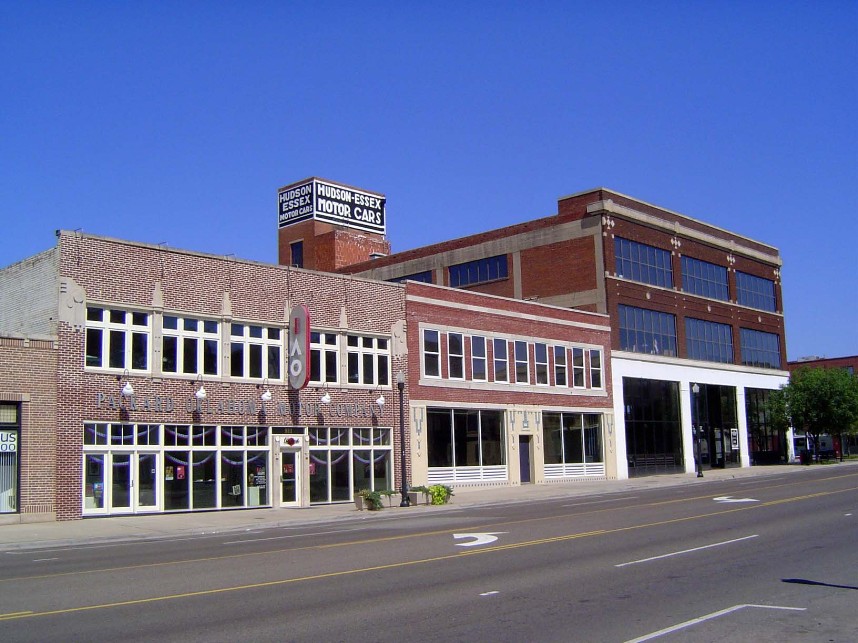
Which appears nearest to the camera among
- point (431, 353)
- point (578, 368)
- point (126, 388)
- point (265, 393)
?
point (126, 388)

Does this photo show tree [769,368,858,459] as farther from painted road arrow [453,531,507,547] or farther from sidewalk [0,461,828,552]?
painted road arrow [453,531,507,547]

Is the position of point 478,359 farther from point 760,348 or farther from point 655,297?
point 760,348

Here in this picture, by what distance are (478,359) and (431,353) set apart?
3088mm

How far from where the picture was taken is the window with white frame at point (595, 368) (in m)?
48.9

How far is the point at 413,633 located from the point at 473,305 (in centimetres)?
3304

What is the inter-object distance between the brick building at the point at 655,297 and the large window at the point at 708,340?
0.07 m

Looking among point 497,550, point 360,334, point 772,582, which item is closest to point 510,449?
point 360,334

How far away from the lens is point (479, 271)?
2219 inches

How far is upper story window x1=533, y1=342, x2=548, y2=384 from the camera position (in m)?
45.3

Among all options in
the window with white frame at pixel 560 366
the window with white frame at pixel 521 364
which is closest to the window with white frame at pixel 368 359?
the window with white frame at pixel 521 364

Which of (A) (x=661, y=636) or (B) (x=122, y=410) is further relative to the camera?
(B) (x=122, y=410)

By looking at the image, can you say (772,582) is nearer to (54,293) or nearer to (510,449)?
(54,293)

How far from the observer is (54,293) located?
92.3 ft

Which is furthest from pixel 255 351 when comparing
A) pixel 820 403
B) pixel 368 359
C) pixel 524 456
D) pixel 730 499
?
pixel 820 403
